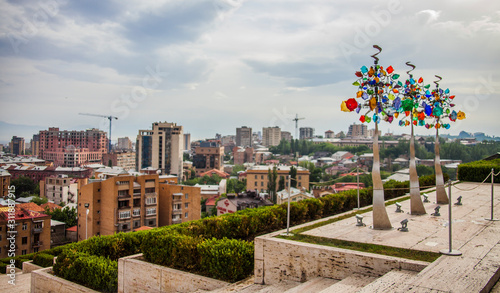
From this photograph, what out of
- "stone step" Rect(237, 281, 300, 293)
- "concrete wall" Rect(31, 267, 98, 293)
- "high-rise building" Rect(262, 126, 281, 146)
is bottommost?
"concrete wall" Rect(31, 267, 98, 293)

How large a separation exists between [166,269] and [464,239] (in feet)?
14.1

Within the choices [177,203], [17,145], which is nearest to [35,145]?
[17,145]

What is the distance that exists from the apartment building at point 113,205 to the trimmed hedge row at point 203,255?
16461 mm

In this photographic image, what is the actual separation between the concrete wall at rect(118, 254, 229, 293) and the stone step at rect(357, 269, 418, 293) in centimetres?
229

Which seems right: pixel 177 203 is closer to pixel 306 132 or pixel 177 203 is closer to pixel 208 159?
pixel 208 159

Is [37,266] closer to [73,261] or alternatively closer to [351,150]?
[73,261]

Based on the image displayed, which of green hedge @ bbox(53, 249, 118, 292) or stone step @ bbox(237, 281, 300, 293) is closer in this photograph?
stone step @ bbox(237, 281, 300, 293)

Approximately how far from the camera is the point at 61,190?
3922 centimetres

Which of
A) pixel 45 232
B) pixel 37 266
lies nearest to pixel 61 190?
pixel 45 232

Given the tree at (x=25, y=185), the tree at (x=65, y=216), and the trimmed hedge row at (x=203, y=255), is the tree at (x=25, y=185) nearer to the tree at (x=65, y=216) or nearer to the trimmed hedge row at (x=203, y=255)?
the tree at (x=65, y=216)

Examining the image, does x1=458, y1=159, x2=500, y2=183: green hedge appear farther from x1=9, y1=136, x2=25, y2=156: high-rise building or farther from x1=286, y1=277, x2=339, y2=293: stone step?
x1=9, y1=136, x2=25, y2=156: high-rise building

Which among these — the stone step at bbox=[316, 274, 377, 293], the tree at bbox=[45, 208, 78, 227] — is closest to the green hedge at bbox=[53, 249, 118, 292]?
the stone step at bbox=[316, 274, 377, 293]

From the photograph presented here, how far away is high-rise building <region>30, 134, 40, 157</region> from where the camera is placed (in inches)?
3154

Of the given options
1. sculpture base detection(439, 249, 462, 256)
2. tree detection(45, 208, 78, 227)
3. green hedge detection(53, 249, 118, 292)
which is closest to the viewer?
sculpture base detection(439, 249, 462, 256)
